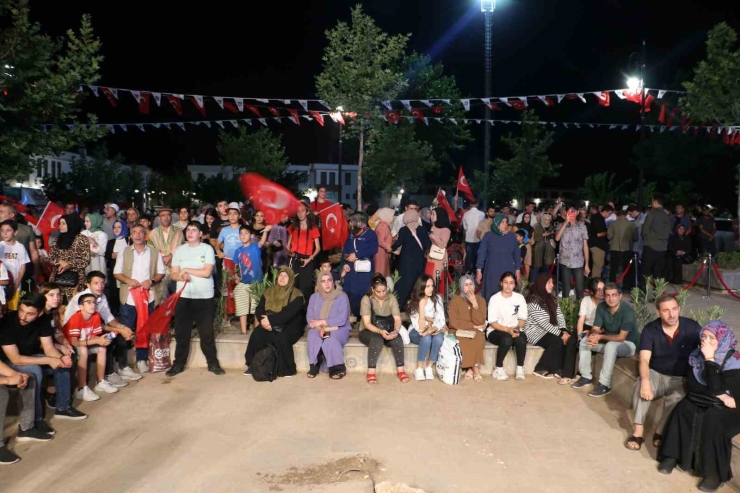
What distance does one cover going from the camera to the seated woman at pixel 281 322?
7.44 metres

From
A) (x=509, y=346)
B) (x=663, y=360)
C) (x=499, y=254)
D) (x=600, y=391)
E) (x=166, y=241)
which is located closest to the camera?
(x=663, y=360)

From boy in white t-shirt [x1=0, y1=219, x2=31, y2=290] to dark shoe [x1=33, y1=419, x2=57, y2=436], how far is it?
2.33 m

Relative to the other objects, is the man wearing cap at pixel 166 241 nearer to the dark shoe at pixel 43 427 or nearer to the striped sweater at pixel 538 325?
the dark shoe at pixel 43 427

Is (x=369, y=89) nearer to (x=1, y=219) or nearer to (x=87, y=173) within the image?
(x=1, y=219)

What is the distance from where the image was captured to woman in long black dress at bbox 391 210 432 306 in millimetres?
9109

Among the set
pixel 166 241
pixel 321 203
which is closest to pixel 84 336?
pixel 166 241

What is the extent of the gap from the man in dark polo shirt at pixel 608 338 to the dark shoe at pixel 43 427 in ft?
17.4

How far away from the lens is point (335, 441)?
5.52 metres

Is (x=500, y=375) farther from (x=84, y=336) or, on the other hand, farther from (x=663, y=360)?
(x=84, y=336)

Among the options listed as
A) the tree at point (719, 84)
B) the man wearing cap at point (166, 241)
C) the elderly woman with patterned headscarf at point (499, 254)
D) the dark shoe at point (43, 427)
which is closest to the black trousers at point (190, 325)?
the man wearing cap at point (166, 241)

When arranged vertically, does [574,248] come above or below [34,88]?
below

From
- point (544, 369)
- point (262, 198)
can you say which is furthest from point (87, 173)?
point (544, 369)

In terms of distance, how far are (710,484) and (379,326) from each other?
12.6 ft

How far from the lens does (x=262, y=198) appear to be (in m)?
9.75
